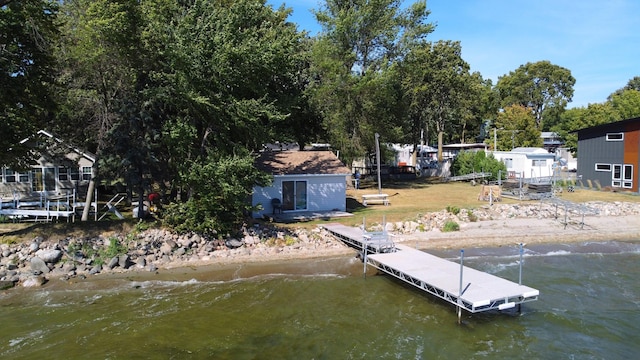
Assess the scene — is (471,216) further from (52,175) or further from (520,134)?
(520,134)

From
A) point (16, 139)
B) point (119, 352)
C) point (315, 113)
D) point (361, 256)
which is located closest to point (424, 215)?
Answer: point (361, 256)

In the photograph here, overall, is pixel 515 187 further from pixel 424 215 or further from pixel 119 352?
pixel 119 352

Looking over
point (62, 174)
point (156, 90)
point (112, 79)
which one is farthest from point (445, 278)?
point (62, 174)

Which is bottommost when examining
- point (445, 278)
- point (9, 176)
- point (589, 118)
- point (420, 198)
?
point (445, 278)

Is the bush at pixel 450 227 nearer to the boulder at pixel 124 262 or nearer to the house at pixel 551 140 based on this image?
the boulder at pixel 124 262

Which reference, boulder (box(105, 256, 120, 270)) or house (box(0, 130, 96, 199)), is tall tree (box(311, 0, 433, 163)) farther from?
boulder (box(105, 256, 120, 270))

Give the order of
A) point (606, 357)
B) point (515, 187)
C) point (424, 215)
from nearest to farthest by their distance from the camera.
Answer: point (606, 357) < point (424, 215) < point (515, 187)

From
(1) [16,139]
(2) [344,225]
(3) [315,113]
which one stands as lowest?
(2) [344,225]
